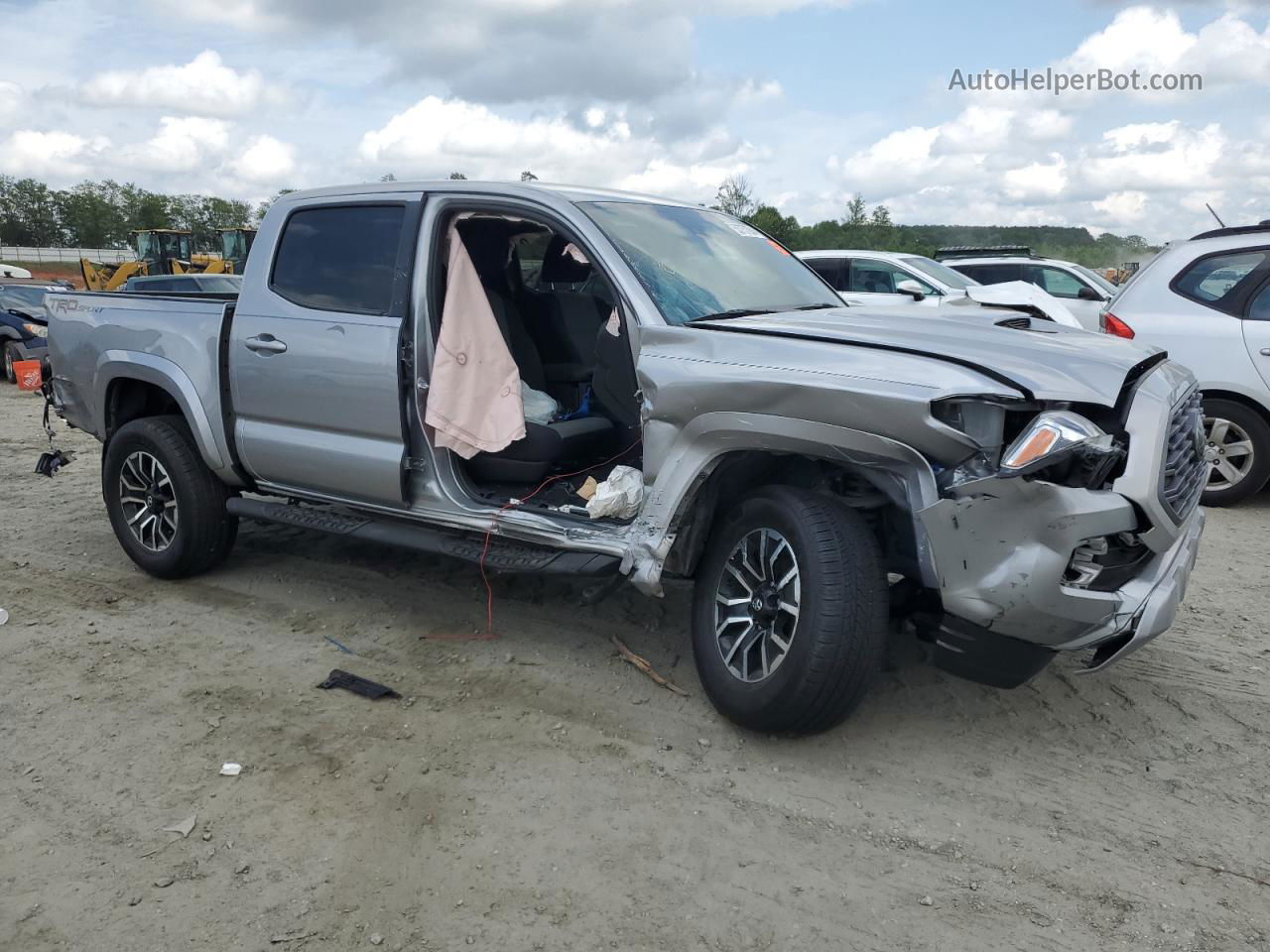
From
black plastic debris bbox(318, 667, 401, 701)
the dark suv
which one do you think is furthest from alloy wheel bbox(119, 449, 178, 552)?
the dark suv

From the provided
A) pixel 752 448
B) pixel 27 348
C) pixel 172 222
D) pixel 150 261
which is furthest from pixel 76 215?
pixel 752 448

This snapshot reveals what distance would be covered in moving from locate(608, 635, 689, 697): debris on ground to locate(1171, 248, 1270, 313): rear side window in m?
5.03

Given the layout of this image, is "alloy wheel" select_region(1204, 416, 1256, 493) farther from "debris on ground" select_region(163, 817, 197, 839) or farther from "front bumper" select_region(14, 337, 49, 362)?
"front bumper" select_region(14, 337, 49, 362)

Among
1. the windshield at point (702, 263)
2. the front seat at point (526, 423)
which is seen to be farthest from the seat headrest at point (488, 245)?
the windshield at point (702, 263)

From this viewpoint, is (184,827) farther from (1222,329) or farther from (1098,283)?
(1098,283)

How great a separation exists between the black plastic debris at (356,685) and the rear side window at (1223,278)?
6.03 m

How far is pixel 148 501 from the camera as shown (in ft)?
17.6

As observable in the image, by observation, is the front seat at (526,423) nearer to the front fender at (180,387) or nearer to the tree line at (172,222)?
the front fender at (180,387)

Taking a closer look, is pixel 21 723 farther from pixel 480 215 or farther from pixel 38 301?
pixel 38 301

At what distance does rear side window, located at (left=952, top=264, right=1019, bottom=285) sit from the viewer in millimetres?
13750

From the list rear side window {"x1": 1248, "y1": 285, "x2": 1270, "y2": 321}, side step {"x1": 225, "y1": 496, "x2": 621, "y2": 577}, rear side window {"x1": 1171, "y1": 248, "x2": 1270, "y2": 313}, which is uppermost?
rear side window {"x1": 1171, "y1": 248, "x2": 1270, "y2": 313}

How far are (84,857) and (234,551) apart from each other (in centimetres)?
317

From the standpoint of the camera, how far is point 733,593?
361cm

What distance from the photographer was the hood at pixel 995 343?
303 centimetres
